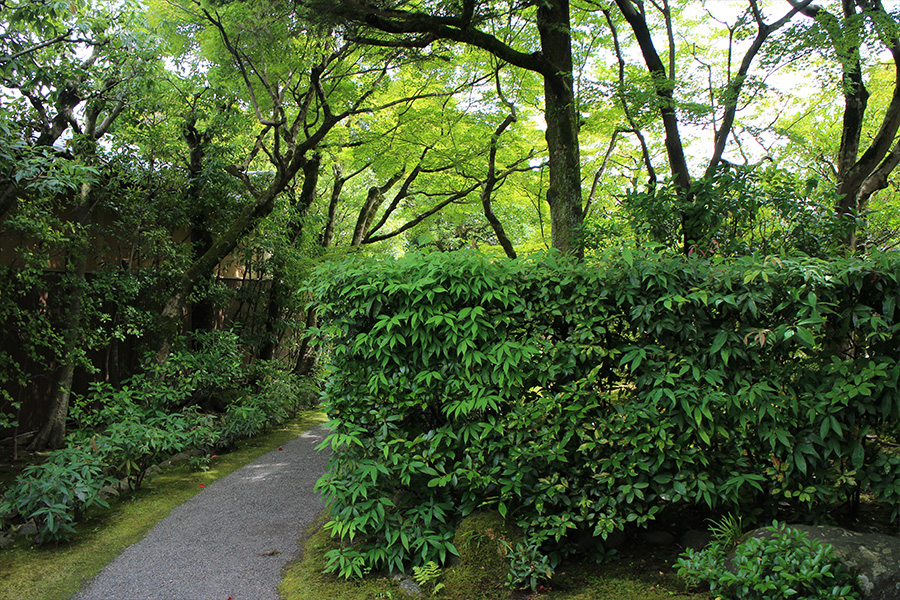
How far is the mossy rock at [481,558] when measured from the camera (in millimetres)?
3270

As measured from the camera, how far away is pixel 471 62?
975 centimetres

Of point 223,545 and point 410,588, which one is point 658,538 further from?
point 223,545

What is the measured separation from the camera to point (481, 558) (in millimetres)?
3406

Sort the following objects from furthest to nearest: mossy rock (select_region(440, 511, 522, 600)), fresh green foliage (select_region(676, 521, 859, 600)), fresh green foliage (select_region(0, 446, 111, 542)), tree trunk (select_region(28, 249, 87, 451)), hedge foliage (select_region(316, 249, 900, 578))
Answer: tree trunk (select_region(28, 249, 87, 451)) → fresh green foliage (select_region(0, 446, 111, 542)) → mossy rock (select_region(440, 511, 522, 600)) → hedge foliage (select_region(316, 249, 900, 578)) → fresh green foliage (select_region(676, 521, 859, 600))

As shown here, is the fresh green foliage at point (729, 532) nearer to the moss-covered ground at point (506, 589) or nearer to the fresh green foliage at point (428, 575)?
the moss-covered ground at point (506, 589)

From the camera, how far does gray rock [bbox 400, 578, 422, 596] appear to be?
3.34 m

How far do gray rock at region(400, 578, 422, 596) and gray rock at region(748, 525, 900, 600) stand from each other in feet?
7.14

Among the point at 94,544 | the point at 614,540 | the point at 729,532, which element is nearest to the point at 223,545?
the point at 94,544

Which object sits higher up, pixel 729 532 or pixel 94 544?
pixel 729 532

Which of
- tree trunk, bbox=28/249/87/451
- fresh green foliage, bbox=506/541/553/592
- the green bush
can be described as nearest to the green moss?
fresh green foliage, bbox=506/541/553/592

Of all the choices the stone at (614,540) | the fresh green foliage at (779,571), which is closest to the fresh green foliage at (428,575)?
the stone at (614,540)

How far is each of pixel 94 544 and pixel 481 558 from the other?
3.01 meters

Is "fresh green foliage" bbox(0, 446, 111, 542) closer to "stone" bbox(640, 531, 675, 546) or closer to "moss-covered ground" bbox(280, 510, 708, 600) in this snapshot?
"moss-covered ground" bbox(280, 510, 708, 600)

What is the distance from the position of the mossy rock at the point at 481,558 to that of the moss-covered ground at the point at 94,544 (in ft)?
8.00
